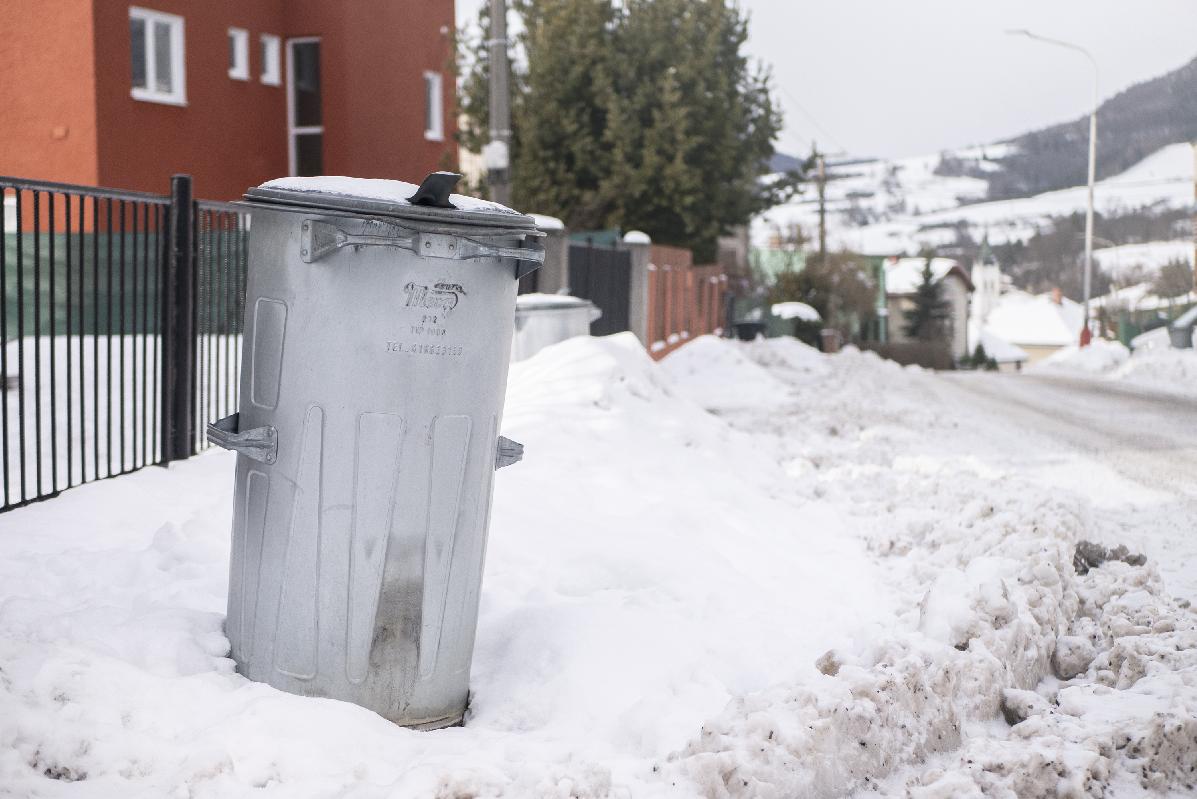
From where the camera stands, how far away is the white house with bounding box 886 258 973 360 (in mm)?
75688

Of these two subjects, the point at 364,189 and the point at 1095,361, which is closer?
the point at 364,189

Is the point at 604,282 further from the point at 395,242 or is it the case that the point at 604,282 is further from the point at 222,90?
the point at 395,242

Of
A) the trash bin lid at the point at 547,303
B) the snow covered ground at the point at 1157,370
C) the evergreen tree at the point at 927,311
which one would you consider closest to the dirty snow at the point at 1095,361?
the snow covered ground at the point at 1157,370

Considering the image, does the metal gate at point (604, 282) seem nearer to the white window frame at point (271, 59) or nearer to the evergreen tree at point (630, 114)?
the evergreen tree at point (630, 114)

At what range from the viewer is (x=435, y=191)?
3.46m

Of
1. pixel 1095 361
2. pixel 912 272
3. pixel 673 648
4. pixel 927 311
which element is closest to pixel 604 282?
pixel 673 648

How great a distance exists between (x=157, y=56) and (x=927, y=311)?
54.1 metres

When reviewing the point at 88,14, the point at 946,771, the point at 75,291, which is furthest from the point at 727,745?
the point at 88,14

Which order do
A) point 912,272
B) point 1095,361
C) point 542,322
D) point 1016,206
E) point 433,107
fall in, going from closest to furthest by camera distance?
point 542,322 → point 433,107 → point 1095,361 → point 912,272 → point 1016,206

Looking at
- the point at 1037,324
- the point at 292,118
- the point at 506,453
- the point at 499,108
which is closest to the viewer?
the point at 506,453

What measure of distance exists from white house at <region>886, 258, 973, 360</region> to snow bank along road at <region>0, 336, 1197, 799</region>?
67.7 m

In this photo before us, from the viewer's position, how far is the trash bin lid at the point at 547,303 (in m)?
11.3

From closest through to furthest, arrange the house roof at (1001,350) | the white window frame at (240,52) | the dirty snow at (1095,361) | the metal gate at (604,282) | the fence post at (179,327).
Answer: the fence post at (179,327) < the metal gate at (604,282) < the white window frame at (240,52) < the dirty snow at (1095,361) < the house roof at (1001,350)

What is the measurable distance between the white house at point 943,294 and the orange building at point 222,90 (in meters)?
54.0
